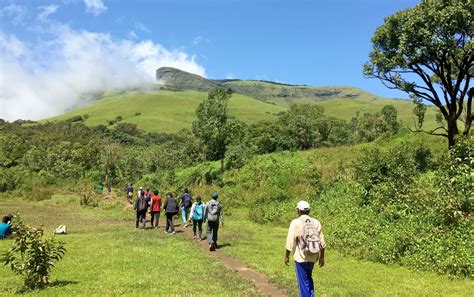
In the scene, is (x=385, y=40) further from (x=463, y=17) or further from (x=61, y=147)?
(x=61, y=147)

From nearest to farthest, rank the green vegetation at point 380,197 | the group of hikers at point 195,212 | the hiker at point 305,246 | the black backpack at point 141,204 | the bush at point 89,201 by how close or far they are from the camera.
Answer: the hiker at point 305,246
the green vegetation at point 380,197
the group of hikers at point 195,212
the black backpack at point 141,204
the bush at point 89,201

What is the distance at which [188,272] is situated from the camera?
13.9 metres

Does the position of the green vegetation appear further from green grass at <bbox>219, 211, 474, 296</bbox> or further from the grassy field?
the grassy field

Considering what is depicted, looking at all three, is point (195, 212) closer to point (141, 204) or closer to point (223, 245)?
point (223, 245)

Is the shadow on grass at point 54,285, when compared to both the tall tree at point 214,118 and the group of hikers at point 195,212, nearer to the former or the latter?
the group of hikers at point 195,212

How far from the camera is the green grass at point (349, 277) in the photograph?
40.0 ft

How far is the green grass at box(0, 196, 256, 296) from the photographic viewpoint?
467 inches

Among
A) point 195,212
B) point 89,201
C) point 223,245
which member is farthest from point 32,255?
point 89,201

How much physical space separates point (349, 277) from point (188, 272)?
18.1 feet

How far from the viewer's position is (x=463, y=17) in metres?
24.3

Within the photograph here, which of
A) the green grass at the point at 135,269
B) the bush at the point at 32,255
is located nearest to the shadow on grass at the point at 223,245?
the green grass at the point at 135,269

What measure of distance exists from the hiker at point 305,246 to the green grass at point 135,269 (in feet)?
9.37

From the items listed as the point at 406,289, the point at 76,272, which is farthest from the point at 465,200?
the point at 76,272

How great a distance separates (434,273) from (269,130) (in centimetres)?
7172
